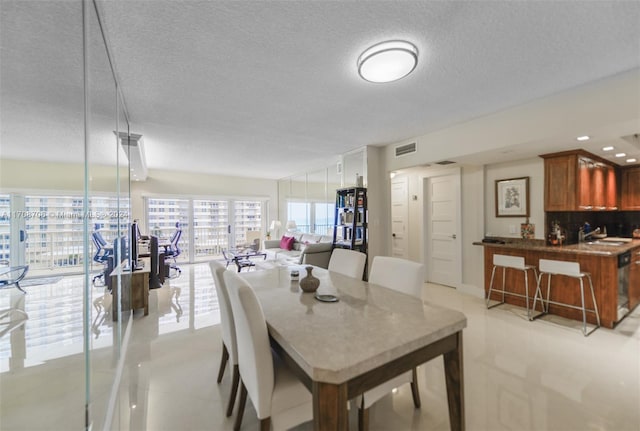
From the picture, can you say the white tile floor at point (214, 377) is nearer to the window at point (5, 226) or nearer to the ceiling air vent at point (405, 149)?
the window at point (5, 226)

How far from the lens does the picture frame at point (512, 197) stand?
12.6ft

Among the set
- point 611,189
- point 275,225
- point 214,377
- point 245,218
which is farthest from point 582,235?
point 245,218

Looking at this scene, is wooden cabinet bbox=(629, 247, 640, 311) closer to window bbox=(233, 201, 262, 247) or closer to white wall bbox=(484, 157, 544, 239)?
white wall bbox=(484, 157, 544, 239)

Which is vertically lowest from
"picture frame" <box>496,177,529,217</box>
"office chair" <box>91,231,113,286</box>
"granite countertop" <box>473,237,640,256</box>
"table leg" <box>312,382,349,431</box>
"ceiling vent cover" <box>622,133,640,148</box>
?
"table leg" <box>312,382,349,431</box>

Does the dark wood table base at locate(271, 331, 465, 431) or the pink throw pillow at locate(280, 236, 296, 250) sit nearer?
the dark wood table base at locate(271, 331, 465, 431)

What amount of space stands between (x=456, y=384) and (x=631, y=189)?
5533 millimetres

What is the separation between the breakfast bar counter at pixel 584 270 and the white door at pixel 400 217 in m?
Result: 1.61

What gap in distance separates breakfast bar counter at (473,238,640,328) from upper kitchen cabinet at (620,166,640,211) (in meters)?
1.33

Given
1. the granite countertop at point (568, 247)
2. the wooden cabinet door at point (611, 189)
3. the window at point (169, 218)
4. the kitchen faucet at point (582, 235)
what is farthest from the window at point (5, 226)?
the window at point (169, 218)

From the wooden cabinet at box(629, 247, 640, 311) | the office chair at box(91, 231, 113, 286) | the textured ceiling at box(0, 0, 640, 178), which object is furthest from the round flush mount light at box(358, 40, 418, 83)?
the wooden cabinet at box(629, 247, 640, 311)

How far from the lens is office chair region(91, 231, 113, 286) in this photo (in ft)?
5.61

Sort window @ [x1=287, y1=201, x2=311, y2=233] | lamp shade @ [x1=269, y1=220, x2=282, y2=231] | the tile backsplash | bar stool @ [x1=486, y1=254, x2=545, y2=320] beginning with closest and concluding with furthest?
bar stool @ [x1=486, y1=254, x2=545, y2=320]
the tile backsplash
window @ [x1=287, y1=201, x2=311, y2=233]
lamp shade @ [x1=269, y1=220, x2=282, y2=231]

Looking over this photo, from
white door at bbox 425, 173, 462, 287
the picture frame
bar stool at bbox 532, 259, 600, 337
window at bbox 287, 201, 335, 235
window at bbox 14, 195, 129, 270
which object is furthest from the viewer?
window at bbox 287, 201, 335, 235

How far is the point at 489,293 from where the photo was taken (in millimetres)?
3809
